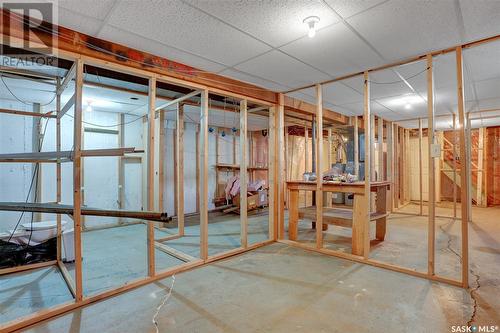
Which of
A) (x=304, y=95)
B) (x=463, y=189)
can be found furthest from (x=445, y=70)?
(x=304, y=95)

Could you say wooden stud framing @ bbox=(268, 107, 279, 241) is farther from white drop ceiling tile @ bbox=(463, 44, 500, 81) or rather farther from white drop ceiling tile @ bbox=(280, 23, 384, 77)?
white drop ceiling tile @ bbox=(463, 44, 500, 81)

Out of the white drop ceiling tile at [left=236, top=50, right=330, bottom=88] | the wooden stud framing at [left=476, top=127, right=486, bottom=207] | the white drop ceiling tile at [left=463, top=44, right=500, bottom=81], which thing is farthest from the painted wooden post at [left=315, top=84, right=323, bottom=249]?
the wooden stud framing at [left=476, top=127, right=486, bottom=207]

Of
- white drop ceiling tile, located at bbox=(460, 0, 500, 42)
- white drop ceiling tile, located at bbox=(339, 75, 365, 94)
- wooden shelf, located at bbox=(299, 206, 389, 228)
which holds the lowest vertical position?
wooden shelf, located at bbox=(299, 206, 389, 228)

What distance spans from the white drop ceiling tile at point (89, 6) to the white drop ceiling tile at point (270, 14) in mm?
617

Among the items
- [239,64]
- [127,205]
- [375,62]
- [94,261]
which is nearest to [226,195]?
[127,205]

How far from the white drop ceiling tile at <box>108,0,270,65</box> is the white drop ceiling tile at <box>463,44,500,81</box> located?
6.98 ft

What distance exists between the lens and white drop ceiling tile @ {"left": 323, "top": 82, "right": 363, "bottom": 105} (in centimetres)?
376

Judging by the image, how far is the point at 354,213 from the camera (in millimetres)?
3287

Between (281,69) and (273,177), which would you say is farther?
(273,177)

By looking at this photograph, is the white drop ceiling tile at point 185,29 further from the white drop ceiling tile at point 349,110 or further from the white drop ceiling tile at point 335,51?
the white drop ceiling tile at point 349,110

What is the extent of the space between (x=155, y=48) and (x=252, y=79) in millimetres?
1326

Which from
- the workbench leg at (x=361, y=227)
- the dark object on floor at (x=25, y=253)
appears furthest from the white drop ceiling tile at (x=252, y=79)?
the dark object on floor at (x=25, y=253)

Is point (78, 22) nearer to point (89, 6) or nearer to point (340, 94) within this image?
point (89, 6)

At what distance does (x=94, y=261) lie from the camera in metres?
3.14
